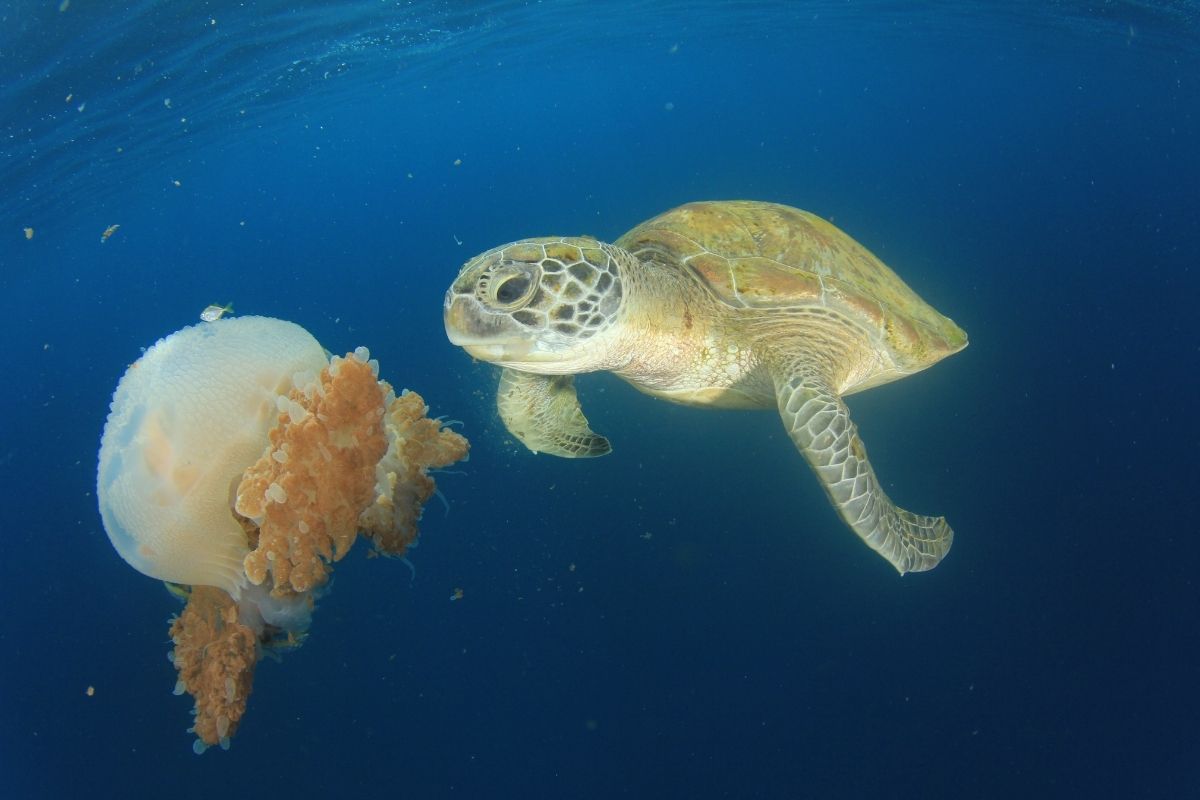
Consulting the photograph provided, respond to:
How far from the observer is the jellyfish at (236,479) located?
1.78 m

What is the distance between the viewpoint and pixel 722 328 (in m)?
3.58

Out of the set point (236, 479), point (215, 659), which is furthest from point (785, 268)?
point (215, 659)

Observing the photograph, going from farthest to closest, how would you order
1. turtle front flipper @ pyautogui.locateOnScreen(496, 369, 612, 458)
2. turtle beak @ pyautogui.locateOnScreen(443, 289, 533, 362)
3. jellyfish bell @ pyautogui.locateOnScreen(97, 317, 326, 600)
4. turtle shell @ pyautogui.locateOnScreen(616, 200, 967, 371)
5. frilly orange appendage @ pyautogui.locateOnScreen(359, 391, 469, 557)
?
turtle front flipper @ pyautogui.locateOnScreen(496, 369, 612, 458) < turtle shell @ pyautogui.locateOnScreen(616, 200, 967, 371) < turtle beak @ pyautogui.locateOnScreen(443, 289, 533, 362) < frilly orange appendage @ pyautogui.locateOnScreen(359, 391, 469, 557) < jellyfish bell @ pyautogui.locateOnScreen(97, 317, 326, 600)

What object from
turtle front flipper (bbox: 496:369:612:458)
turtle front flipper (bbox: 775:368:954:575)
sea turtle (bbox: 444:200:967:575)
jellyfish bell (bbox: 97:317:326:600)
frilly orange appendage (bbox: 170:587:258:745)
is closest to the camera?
jellyfish bell (bbox: 97:317:326:600)

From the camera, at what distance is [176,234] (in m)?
39.5

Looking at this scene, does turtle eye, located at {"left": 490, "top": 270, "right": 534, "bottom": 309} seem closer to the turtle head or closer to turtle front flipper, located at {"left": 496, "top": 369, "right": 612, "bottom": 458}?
the turtle head

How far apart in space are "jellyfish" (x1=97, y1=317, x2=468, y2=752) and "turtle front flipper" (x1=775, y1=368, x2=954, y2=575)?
195 cm

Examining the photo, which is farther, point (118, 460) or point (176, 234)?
point (176, 234)

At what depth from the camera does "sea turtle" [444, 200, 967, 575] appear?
8.66ft

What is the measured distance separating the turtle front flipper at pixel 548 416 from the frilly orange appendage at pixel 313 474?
1.99 meters

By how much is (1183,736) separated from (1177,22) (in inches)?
827

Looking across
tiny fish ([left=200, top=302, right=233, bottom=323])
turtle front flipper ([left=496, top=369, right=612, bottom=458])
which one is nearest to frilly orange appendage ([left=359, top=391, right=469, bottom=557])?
tiny fish ([left=200, top=302, right=233, bottom=323])

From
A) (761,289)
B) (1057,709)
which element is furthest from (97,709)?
(1057,709)

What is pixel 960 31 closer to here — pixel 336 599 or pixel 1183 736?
pixel 1183 736
